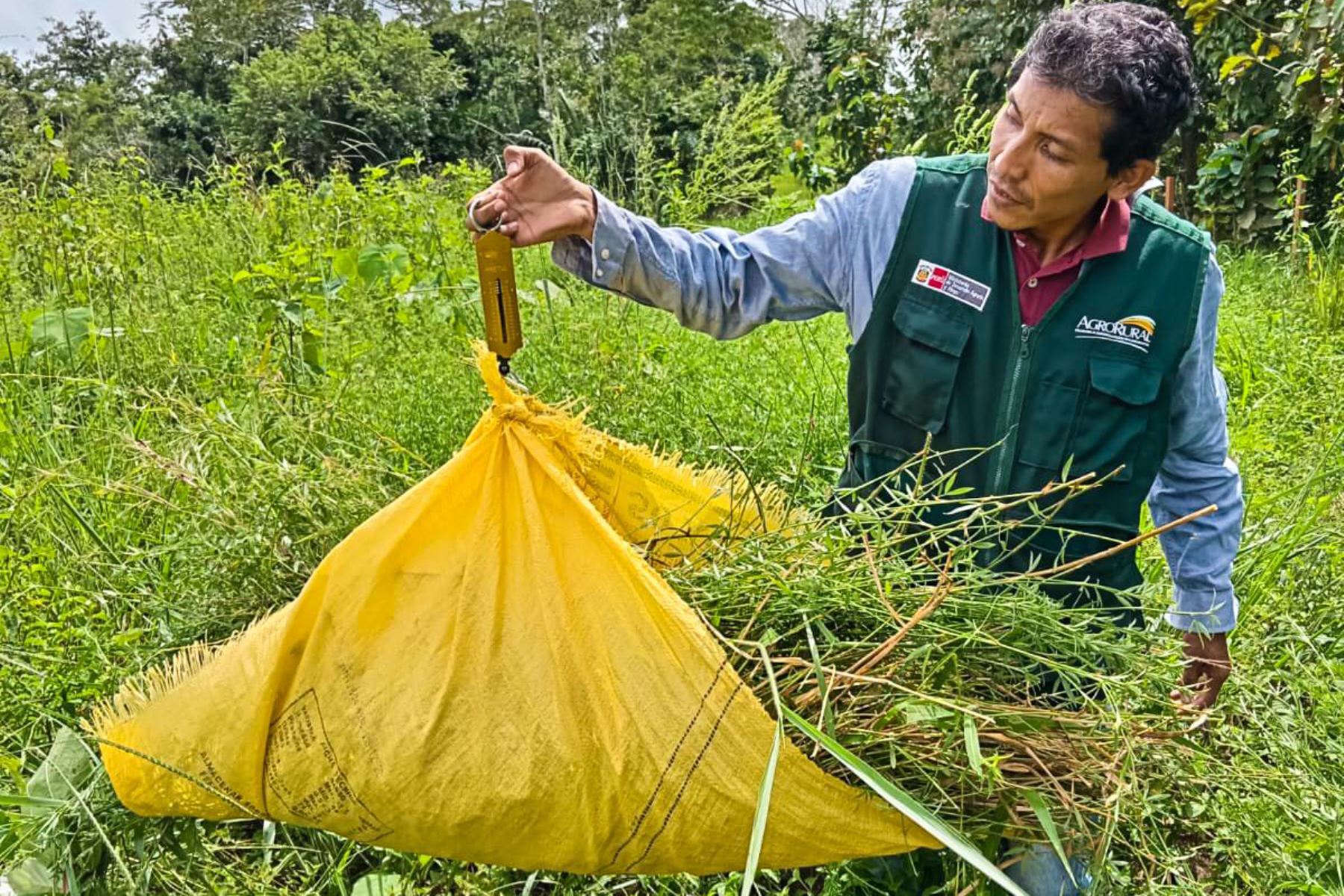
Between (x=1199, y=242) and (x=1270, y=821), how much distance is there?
0.98m

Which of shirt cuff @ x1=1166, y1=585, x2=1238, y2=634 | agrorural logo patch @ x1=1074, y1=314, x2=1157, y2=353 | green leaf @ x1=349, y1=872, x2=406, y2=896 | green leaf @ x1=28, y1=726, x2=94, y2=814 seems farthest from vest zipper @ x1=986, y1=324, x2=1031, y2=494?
green leaf @ x1=28, y1=726, x2=94, y2=814

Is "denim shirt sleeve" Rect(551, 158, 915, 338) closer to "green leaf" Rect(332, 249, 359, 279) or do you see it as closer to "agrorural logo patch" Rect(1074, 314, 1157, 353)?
"agrorural logo patch" Rect(1074, 314, 1157, 353)

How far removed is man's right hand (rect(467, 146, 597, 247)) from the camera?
4.27ft

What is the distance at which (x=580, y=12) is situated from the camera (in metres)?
19.0

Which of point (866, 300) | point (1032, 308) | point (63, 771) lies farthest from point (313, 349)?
point (1032, 308)

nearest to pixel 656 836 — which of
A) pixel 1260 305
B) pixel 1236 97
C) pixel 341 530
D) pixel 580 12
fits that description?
pixel 341 530

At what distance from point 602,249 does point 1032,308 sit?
0.72 metres

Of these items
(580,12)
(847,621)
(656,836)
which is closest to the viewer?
(656,836)

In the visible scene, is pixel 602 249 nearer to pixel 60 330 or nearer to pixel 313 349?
pixel 313 349

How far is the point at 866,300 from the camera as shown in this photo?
1688 millimetres

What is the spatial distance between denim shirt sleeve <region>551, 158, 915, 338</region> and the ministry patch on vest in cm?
7

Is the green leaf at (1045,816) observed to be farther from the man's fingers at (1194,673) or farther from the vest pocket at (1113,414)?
the man's fingers at (1194,673)

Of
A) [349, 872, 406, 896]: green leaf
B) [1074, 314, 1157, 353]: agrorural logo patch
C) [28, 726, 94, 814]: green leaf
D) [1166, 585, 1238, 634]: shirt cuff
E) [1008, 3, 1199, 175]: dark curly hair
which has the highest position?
[1008, 3, 1199, 175]: dark curly hair

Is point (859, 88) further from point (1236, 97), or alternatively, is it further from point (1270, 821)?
point (1270, 821)
